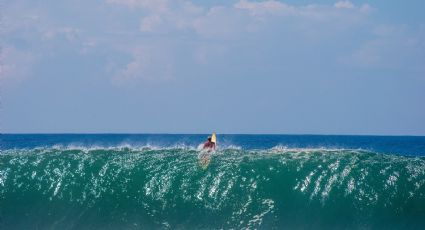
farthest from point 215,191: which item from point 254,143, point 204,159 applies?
point 254,143

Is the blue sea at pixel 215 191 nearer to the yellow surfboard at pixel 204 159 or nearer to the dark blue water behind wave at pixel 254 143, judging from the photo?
the yellow surfboard at pixel 204 159

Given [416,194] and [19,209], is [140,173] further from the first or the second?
[416,194]

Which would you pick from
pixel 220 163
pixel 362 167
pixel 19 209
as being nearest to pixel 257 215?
pixel 220 163

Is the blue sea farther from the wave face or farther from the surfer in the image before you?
the surfer

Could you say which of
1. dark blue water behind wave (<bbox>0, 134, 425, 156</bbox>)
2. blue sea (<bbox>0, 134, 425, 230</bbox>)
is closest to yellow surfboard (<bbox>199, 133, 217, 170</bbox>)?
blue sea (<bbox>0, 134, 425, 230</bbox>)

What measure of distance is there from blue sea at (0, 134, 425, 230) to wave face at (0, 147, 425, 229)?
3cm

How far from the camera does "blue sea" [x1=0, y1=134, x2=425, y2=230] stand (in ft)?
57.4

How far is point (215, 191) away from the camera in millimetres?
18391

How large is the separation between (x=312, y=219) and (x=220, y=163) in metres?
4.05

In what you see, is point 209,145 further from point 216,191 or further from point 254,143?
point 254,143

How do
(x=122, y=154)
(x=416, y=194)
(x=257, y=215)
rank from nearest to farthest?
1. (x=257, y=215)
2. (x=416, y=194)
3. (x=122, y=154)

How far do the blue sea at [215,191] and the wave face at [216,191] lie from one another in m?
0.03

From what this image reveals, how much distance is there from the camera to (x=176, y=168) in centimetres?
1981

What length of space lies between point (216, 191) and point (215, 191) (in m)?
0.04
